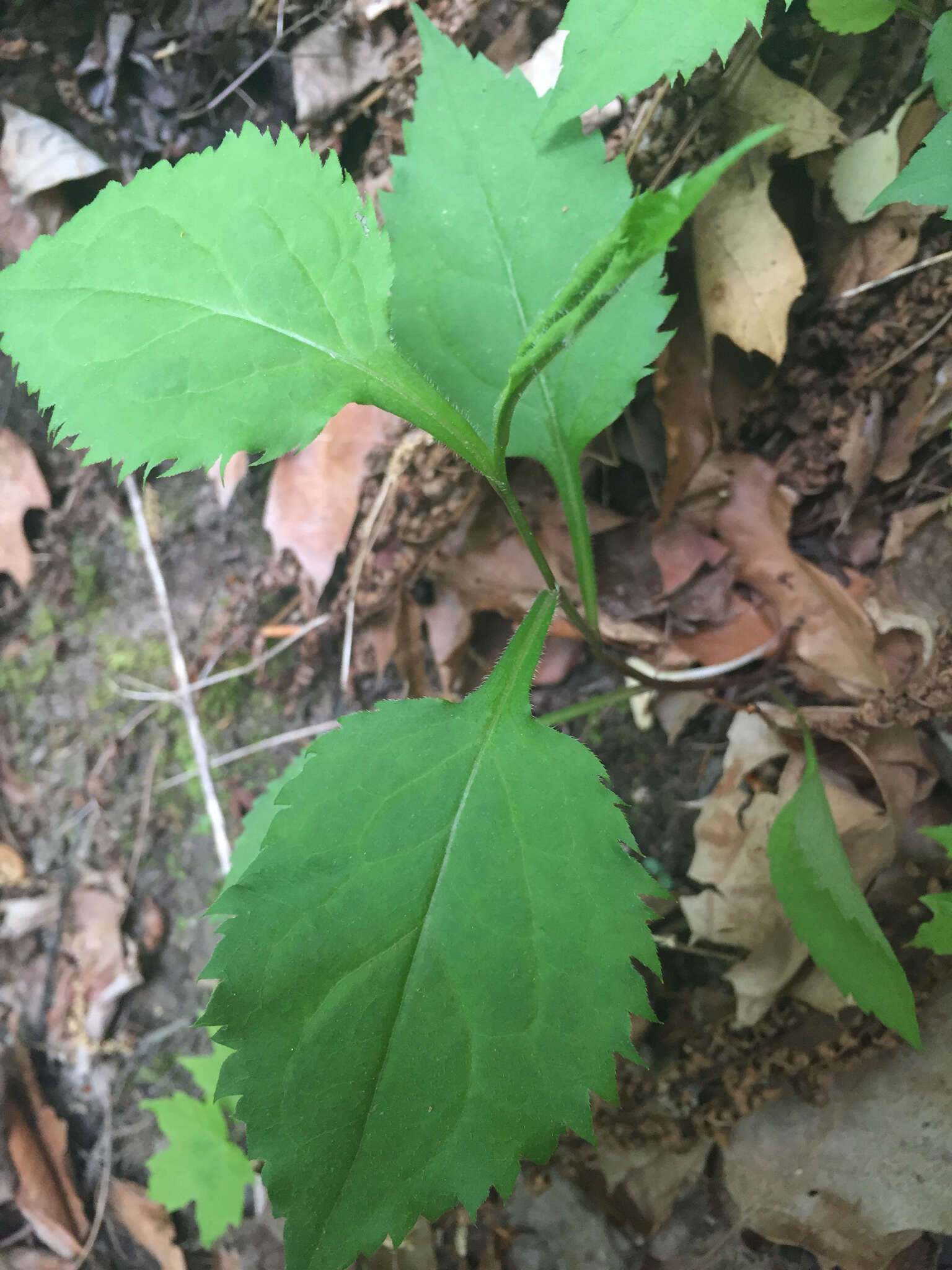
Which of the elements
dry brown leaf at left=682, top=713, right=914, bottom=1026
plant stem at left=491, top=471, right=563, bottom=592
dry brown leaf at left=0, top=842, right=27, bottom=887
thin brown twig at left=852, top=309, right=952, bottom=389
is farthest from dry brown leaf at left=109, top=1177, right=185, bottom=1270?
thin brown twig at left=852, top=309, right=952, bottom=389

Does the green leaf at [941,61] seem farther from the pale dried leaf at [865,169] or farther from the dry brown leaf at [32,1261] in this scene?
the dry brown leaf at [32,1261]

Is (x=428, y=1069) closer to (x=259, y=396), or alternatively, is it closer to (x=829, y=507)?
(x=259, y=396)

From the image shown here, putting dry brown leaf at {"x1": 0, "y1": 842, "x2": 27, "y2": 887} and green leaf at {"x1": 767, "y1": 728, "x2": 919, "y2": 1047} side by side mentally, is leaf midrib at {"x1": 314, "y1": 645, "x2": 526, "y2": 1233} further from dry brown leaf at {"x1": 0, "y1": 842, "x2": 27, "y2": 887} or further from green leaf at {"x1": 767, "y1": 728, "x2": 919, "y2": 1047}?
dry brown leaf at {"x1": 0, "y1": 842, "x2": 27, "y2": 887}

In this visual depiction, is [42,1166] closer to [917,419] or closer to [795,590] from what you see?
[795,590]

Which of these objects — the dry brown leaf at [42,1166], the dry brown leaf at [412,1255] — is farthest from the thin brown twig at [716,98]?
the dry brown leaf at [42,1166]

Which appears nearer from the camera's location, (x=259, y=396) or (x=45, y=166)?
(x=259, y=396)

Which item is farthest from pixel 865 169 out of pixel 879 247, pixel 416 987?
pixel 416 987

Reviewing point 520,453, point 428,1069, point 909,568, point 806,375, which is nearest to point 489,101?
A: point 520,453
